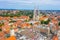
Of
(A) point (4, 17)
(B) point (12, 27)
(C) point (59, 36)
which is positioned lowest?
(C) point (59, 36)

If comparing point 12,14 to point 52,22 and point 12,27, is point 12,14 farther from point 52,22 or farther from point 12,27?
point 52,22

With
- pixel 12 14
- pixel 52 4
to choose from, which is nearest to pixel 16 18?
pixel 12 14

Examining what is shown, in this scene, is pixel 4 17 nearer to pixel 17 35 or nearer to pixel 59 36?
pixel 17 35

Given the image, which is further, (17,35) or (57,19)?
(57,19)

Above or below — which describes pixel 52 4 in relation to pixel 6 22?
above

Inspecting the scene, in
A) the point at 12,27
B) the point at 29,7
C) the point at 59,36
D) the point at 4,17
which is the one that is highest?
the point at 29,7

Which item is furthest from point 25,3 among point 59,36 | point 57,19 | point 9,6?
point 59,36

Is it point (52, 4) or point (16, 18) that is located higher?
point (52, 4)

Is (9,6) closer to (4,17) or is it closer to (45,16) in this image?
(4,17)
